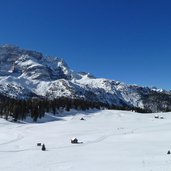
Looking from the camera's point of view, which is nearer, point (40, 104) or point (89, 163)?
point (89, 163)

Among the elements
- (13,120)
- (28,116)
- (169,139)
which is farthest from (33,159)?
(28,116)

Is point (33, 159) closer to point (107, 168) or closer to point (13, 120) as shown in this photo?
point (107, 168)

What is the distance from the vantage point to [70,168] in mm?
37375

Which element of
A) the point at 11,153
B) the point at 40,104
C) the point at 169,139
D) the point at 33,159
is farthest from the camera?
the point at 40,104

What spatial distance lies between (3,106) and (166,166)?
135 meters

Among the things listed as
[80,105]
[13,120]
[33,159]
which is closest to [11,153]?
[33,159]

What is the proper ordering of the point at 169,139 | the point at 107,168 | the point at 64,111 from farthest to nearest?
the point at 64,111
the point at 169,139
the point at 107,168

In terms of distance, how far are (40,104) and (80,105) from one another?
116ft

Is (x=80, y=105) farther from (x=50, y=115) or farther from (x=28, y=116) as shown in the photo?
(x=28, y=116)

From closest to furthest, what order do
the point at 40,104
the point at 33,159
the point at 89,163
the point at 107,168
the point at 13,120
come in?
the point at 107,168 < the point at 89,163 < the point at 33,159 < the point at 13,120 < the point at 40,104

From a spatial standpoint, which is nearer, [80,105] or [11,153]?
[11,153]

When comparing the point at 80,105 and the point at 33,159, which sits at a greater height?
the point at 80,105

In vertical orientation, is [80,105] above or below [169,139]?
above

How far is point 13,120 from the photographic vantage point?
138500 millimetres
